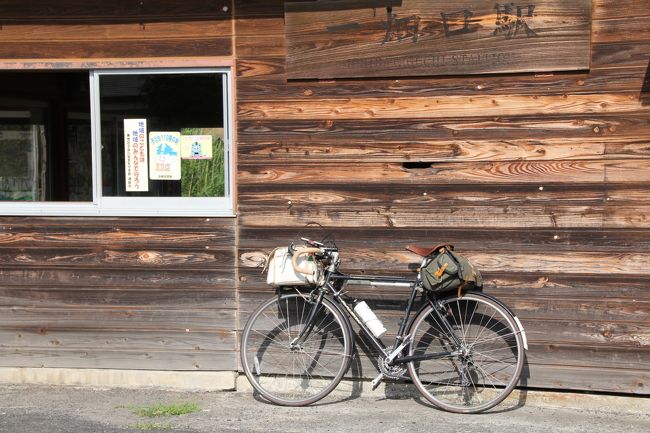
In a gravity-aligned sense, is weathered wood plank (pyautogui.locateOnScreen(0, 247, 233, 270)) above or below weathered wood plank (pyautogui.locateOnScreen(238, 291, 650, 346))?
above

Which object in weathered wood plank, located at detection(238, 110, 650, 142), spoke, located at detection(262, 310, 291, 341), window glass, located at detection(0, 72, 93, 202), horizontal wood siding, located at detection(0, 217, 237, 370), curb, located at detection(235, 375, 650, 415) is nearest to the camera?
weathered wood plank, located at detection(238, 110, 650, 142)

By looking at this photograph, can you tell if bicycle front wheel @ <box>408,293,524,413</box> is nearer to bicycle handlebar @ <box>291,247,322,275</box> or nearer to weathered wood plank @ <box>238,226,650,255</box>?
weathered wood plank @ <box>238,226,650,255</box>

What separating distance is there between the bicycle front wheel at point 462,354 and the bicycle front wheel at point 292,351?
0.66 meters

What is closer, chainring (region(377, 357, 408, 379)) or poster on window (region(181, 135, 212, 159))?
chainring (region(377, 357, 408, 379))

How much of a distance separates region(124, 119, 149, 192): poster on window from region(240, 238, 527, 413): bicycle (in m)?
1.47

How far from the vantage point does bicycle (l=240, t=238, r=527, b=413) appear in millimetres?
5809

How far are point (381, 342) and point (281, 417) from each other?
3.12ft

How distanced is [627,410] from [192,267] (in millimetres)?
3520

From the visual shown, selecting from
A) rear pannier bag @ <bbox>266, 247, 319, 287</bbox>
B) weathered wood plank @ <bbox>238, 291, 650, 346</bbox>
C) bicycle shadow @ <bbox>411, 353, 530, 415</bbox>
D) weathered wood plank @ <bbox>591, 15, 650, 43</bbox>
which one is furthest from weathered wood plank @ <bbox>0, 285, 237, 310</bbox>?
weathered wood plank @ <bbox>591, 15, 650, 43</bbox>

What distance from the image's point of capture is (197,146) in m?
6.39

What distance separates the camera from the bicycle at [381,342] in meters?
5.81

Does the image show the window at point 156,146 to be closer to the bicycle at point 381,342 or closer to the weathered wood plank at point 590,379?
the bicycle at point 381,342

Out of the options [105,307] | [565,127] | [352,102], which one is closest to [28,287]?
[105,307]

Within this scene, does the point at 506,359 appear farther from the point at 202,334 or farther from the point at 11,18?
the point at 11,18
